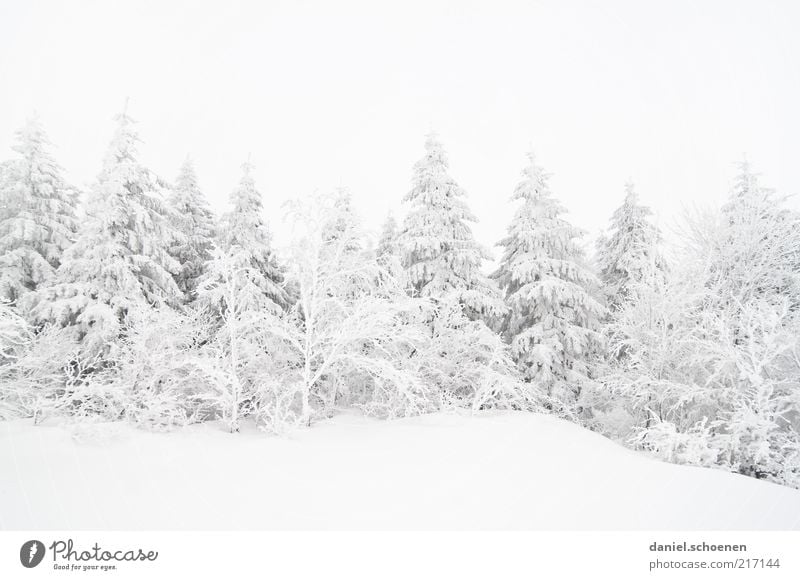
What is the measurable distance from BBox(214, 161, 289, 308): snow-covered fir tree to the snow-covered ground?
27.7 ft

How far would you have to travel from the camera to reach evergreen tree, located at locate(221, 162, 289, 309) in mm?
16484

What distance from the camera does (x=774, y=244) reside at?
43.4ft

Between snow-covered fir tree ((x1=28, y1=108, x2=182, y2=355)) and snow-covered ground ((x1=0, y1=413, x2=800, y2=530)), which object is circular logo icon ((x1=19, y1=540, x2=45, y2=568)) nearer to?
snow-covered ground ((x1=0, y1=413, x2=800, y2=530))

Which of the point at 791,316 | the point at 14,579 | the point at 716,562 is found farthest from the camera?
the point at 791,316

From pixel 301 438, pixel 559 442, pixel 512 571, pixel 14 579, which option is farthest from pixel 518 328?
pixel 14 579

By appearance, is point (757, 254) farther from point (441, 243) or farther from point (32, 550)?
point (32, 550)

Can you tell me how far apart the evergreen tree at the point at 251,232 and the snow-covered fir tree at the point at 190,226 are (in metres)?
2.31

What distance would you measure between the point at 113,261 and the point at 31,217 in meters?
4.55

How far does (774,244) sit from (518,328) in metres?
8.78

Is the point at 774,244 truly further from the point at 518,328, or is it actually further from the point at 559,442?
the point at 559,442

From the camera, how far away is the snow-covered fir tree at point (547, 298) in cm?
1530

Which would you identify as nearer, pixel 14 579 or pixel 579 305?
pixel 14 579

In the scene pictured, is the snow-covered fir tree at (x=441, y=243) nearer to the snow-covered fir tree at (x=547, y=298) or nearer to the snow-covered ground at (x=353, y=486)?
the snow-covered fir tree at (x=547, y=298)

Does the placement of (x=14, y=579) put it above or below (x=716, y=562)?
below
